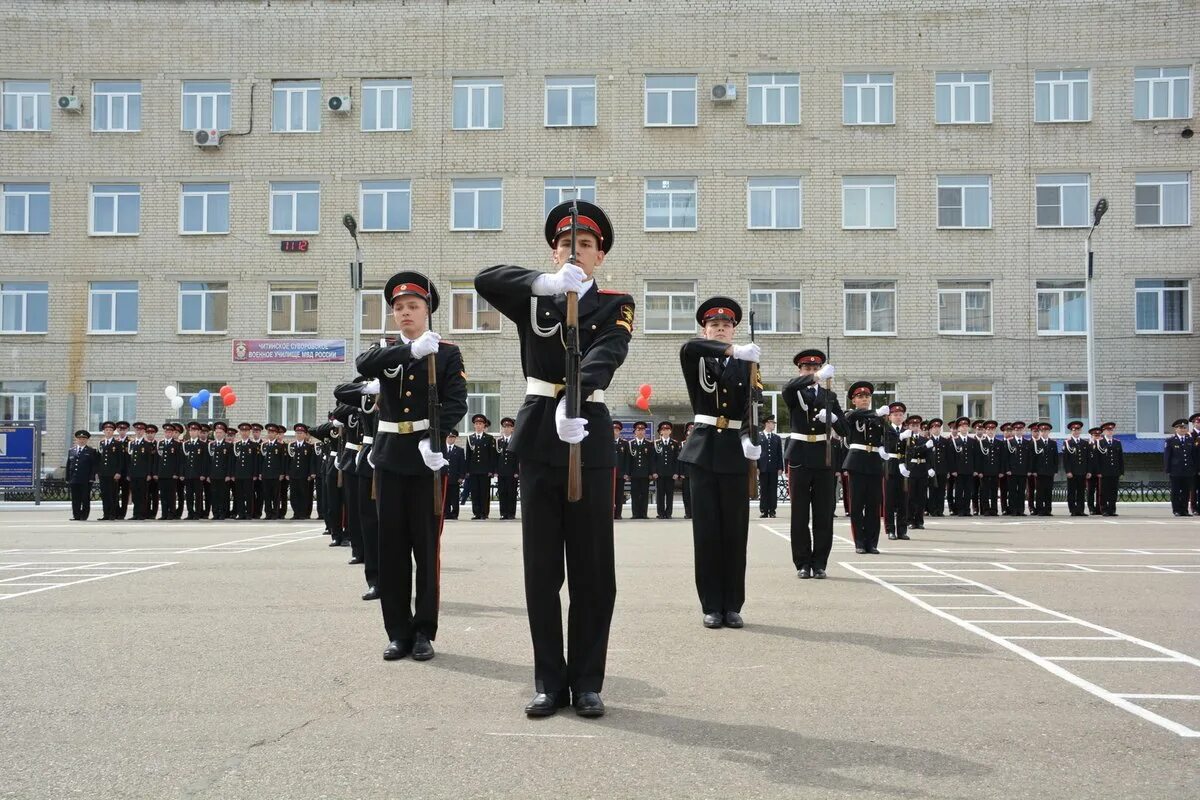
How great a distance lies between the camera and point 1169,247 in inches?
1256

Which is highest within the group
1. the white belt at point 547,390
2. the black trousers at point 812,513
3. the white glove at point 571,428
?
the white belt at point 547,390

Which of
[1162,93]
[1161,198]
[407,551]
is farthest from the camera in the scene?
[1162,93]

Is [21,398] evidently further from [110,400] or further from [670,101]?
[670,101]

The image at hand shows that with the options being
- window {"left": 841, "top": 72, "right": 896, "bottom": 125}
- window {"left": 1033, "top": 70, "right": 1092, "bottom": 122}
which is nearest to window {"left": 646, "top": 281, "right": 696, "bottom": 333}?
window {"left": 841, "top": 72, "right": 896, "bottom": 125}

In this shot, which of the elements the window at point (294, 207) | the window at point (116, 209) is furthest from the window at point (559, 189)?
the window at point (116, 209)

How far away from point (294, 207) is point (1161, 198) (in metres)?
27.1

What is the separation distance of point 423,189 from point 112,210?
10228mm

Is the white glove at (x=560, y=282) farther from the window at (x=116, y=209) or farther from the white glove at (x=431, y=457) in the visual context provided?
the window at (x=116, y=209)

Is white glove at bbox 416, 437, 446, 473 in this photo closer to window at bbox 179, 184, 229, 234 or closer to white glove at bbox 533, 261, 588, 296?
white glove at bbox 533, 261, 588, 296

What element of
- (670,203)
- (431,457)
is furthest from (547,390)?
(670,203)

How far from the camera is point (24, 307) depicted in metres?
33.8

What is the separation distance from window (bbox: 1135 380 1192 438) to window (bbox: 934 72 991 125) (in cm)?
961

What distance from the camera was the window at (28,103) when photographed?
34.0 metres

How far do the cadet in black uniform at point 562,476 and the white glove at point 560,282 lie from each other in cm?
6
